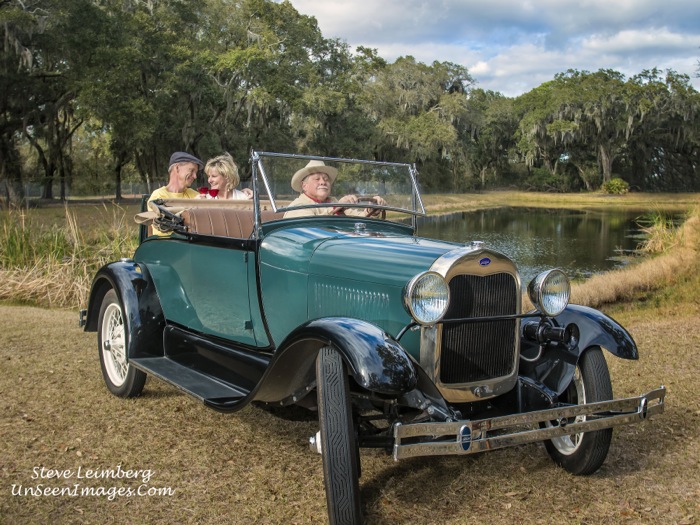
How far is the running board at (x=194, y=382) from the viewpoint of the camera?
3803 mm

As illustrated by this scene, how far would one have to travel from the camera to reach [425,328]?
333 centimetres

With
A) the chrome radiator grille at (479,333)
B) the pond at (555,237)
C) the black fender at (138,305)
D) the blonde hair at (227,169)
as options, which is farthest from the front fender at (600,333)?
the pond at (555,237)

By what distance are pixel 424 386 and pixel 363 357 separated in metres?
0.48

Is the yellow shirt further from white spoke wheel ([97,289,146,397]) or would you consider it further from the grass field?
the grass field

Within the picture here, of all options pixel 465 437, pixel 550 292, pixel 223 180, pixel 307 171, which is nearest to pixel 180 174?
pixel 223 180

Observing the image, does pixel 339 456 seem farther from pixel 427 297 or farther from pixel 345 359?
pixel 427 297

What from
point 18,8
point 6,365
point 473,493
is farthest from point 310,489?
point 18,8

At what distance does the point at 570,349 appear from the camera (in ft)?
12.3

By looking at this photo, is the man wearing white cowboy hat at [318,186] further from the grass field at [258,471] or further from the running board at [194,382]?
the grass field at [258,471]

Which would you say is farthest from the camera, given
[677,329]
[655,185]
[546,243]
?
[655,185]

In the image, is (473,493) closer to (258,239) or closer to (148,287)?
(258,239)

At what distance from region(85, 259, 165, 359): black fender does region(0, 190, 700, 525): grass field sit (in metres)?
0.44

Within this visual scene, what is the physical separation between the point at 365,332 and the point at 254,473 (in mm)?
1204

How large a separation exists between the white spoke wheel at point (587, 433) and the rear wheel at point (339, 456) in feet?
4.75
